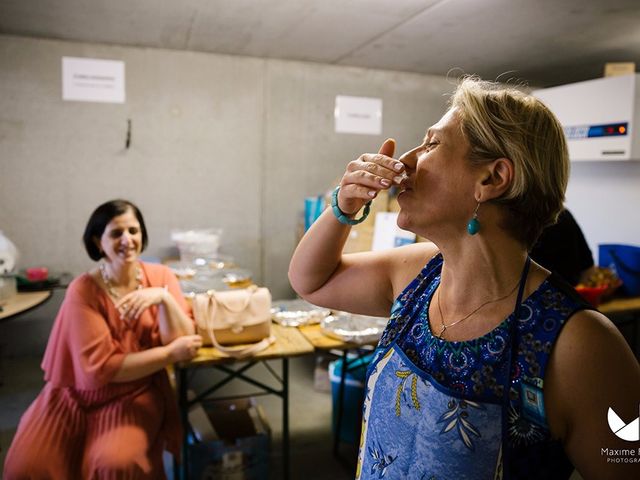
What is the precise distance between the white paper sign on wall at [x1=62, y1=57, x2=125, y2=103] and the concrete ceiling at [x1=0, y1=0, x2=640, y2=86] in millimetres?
166

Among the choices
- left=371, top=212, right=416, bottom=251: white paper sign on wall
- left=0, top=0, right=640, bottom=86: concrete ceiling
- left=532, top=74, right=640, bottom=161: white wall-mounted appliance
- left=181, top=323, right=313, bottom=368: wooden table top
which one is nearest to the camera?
left=181, top=323, right=313, bottom=368: wooden table top

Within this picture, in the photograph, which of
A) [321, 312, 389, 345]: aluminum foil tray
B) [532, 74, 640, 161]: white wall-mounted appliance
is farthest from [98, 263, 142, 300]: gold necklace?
[532, 74, 640, 161]: white wall-mounted appliance

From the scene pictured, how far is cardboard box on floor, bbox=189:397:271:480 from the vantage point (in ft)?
7.71

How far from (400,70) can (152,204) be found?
2.40 meters

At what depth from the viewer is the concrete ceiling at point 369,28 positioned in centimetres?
260

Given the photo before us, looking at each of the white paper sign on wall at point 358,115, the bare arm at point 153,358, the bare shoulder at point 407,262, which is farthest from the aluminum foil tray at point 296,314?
the white paper sign on wall at point 358,115

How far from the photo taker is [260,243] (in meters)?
4.21

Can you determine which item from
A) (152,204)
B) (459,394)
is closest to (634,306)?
(459,394)

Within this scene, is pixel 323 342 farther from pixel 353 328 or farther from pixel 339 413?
pixel 339 413

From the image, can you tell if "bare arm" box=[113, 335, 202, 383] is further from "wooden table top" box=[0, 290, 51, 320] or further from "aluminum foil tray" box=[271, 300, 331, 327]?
"wooden table top" box=[0, 290, 51, 320]

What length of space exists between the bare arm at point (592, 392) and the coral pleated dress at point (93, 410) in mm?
1681

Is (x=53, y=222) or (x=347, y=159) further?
(x=347, y=159)

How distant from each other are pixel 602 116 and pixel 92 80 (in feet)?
12.2

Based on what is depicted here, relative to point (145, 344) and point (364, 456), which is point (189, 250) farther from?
point (364, 456)
